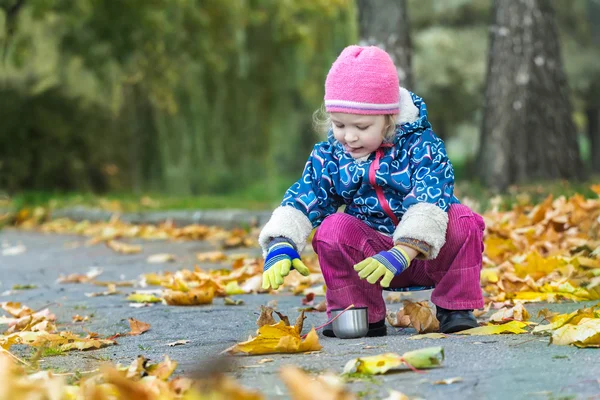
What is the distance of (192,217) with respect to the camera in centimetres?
886

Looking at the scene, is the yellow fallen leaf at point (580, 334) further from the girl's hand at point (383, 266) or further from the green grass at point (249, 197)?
the green grass at point (249, 197)

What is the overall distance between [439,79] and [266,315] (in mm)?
17851

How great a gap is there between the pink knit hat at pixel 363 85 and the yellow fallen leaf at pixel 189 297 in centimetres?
134

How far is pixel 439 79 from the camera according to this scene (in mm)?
20453

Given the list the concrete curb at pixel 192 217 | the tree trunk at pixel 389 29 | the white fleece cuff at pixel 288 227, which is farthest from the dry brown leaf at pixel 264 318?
the tree trunk at pixel 389 29

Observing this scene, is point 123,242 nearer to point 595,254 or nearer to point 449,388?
point 595,254

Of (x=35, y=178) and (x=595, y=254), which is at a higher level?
(x=595, y=254)

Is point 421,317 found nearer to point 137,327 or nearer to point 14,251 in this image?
point 137,327

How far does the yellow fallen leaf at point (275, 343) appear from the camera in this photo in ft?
8.91

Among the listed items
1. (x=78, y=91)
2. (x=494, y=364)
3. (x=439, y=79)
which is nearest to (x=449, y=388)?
(x=494, y=364)

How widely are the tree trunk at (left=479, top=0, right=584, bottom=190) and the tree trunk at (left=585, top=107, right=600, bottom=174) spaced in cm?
1464

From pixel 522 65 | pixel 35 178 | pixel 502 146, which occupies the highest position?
pixel 522 65

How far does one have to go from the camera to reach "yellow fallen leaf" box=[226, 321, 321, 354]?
2.72 m

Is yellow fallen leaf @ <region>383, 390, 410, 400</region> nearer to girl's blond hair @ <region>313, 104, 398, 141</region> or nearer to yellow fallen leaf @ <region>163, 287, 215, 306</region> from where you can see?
girl's blond hair @ <region>313, 104, 398, 141</region>
